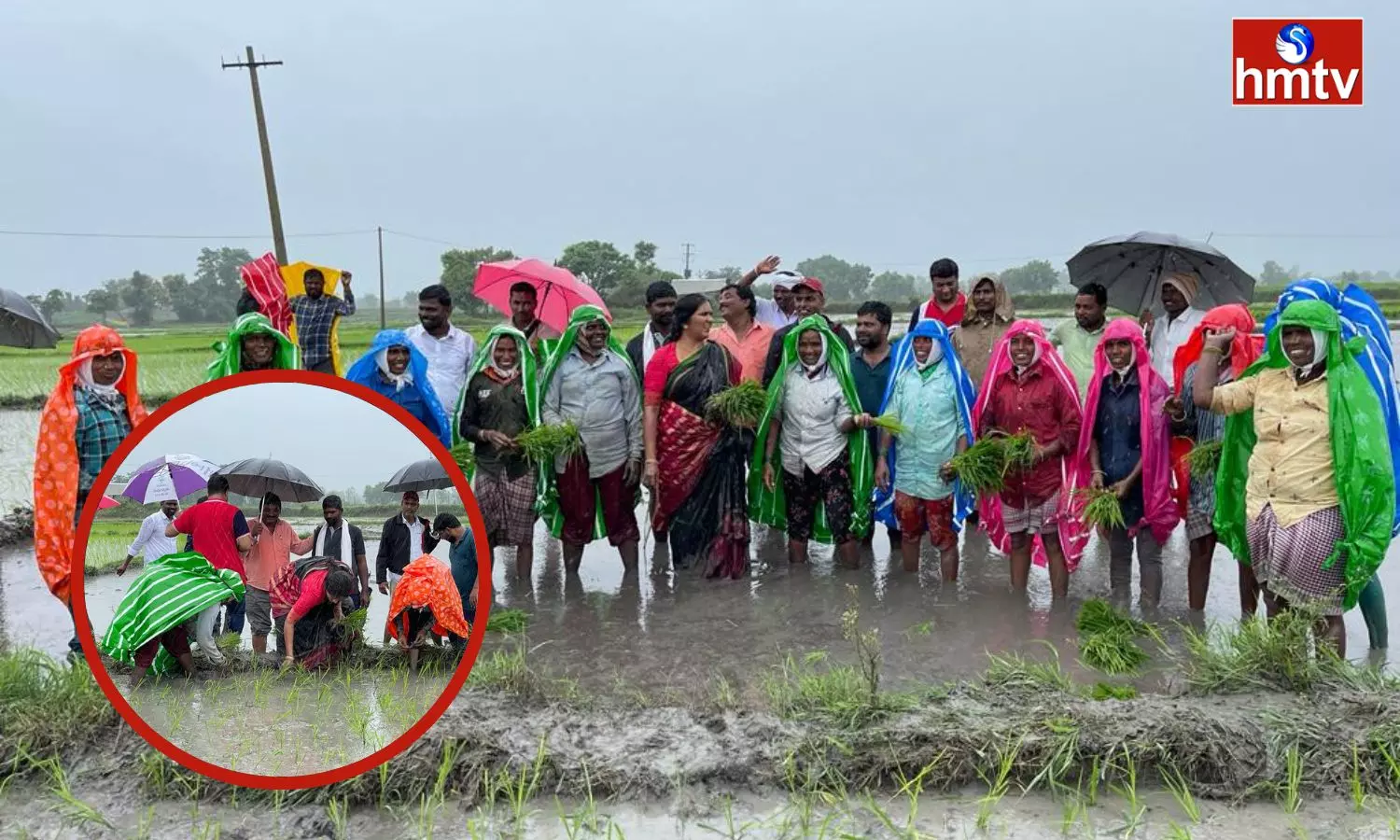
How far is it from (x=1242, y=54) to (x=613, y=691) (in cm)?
1046

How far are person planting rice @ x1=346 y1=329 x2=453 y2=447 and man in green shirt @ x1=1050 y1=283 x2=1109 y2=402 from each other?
368 centimetres

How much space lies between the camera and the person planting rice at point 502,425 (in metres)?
5.85

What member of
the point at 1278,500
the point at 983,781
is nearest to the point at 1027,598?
the point at 1278,500

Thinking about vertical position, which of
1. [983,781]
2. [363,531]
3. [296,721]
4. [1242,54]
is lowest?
[983,781]

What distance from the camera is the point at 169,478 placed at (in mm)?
2799

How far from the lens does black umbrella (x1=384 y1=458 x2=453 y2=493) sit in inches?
113

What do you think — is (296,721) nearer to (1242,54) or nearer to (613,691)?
(613,691)

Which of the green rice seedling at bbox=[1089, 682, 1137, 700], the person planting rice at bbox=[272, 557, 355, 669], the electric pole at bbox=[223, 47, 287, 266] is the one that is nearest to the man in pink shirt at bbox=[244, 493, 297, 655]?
the person planting rice at bbox=[272, 557, 355, 669]

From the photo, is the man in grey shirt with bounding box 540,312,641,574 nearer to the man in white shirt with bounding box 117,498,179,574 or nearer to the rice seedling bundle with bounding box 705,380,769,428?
the rice seedling bundle with bounding box 705,380,769,428

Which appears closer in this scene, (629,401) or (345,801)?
(345,801)

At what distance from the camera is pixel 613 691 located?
14.8ft

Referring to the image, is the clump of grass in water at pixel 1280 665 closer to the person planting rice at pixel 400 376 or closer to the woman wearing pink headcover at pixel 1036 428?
the woman wearing pink headcover at pixel 1036 428

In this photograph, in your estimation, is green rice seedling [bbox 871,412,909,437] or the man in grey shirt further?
the man in grey shirt

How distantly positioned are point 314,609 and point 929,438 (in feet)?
12.7
